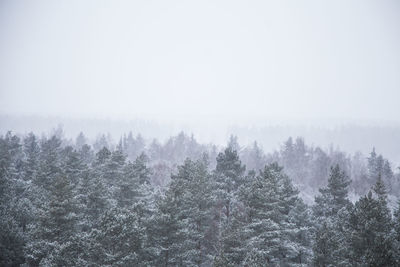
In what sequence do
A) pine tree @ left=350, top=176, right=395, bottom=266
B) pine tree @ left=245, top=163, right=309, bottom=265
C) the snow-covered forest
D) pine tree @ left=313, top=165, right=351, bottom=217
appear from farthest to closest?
1. pine tree @ left=313, top=165, right=351, bottom=217
2. pine tree @ left=245, top=163, right=309, bottom=265
3. the snow-covered forest
4. pine tree @ left=350, top=176, right=395, bottom=266

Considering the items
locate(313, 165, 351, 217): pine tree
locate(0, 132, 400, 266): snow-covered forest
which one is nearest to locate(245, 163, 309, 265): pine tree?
locate(0, 132, 400, 266): snow-covered forest

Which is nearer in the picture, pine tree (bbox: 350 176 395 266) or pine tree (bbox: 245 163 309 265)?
pine tree (bbox: 350 176 395 266)

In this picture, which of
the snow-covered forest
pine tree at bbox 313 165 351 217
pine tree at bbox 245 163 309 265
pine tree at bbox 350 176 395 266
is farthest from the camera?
pine tree at bbox 313 165 351 217

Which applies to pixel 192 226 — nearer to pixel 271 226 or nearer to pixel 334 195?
pixel 271 226

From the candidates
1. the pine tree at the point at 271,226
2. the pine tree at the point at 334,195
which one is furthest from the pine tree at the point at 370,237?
the pine tree at the point at 334,195

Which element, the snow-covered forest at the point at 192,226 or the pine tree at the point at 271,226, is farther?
the pine tree at the point at 271,226

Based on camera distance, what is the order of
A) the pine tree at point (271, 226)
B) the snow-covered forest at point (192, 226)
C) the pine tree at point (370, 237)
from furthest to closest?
the pine tree at point (271, 226), the snow-covered forest at point (192, 226), the pine tree at point (370, 237)

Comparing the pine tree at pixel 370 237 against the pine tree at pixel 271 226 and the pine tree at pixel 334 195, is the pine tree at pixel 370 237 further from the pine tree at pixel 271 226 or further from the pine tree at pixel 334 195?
the pine tree at pixel 334 195

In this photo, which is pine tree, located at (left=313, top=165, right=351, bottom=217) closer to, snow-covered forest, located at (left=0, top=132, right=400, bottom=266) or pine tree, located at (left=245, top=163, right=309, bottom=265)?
snow-covered forest, located at (left=0, top=132, right=400, bottom=266)

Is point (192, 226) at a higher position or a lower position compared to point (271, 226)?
lower

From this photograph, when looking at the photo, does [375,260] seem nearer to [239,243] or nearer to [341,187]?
[239,243]

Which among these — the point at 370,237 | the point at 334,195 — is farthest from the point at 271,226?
the point at 334,195

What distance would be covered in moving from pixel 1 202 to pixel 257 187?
2611cm

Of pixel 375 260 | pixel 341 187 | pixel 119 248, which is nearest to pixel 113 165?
pixel 119 248
